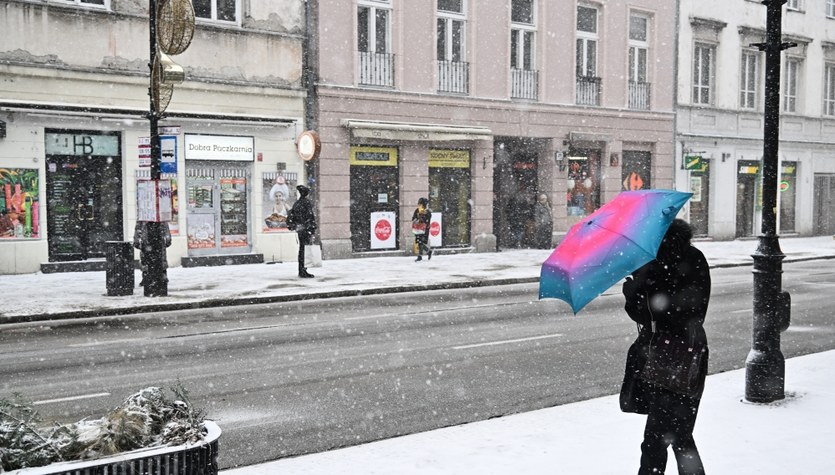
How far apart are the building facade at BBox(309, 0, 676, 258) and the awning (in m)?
0.04

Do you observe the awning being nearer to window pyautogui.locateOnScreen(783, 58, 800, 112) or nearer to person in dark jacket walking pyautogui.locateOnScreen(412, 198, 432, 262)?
person in dark jacket walking pyautogui.locateOnScreen(412, 198, 432, 262)

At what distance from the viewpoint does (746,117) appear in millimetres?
33312

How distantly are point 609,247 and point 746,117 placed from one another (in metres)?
32.7

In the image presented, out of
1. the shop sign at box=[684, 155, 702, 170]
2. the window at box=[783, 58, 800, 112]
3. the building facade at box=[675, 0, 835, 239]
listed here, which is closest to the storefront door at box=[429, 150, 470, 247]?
the shop sign at box=[684, 155, 702, 170]

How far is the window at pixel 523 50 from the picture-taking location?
2684 cm

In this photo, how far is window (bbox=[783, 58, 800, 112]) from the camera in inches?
1400

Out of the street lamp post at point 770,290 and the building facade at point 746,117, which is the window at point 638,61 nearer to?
the building facade at point 746,117

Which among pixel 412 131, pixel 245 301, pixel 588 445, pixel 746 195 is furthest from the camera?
pixel 746 195

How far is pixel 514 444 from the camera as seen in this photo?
5625 millimetres

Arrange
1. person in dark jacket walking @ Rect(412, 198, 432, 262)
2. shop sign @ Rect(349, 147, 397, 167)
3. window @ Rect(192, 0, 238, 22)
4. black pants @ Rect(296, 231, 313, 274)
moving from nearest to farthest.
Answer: black pants @ Rect(296, 231, 313, 274) < window @ Rect(192, 0, 238, 22) < person in dark jacket walking @ Rect(412, 198, 432, 262) < shop sign @ Rect(349, 147, 397, 167)

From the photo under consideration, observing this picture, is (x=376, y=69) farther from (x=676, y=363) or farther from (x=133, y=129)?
(x=676, y=363)

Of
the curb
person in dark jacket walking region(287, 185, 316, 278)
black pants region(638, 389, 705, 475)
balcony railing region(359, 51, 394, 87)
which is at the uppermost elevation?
balcony railing region(359, 51, 394, 87)

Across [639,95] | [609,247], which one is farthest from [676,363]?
[639,95]

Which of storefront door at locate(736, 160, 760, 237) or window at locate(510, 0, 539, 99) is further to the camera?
storefront door at locate(736, 160, 760, 237)
